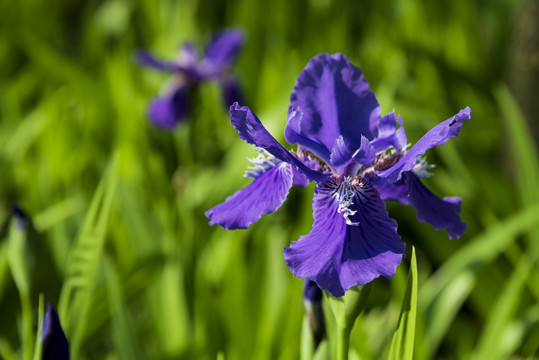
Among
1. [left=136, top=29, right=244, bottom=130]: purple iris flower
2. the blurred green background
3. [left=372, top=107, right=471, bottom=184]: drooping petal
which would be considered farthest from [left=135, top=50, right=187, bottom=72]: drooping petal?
[left=372, top=107, right=471, bottom=184]: drooping petal

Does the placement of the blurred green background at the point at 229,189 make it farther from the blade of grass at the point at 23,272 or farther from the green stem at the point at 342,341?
the green stem at the point at 342,341

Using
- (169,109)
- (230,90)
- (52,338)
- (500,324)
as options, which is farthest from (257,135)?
(230,90)

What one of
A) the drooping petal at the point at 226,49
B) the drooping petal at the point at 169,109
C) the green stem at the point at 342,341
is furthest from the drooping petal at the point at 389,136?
the drooping petal at the point at 226,49

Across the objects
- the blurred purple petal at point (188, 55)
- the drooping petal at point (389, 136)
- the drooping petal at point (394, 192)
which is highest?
the blurred purple petal at point (188, 55)

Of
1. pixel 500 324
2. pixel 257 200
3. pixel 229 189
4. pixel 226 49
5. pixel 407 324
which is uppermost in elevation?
pixel 226 49

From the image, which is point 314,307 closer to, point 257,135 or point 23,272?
point 257,135

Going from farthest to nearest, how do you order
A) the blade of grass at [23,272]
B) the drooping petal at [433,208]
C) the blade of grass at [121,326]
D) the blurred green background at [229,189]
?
1. the blurred green background at [229,189]
2. the blade of grass at [121,326]
3. the blade of grass at [23,272]
4. the drooping petal at [433,208]
